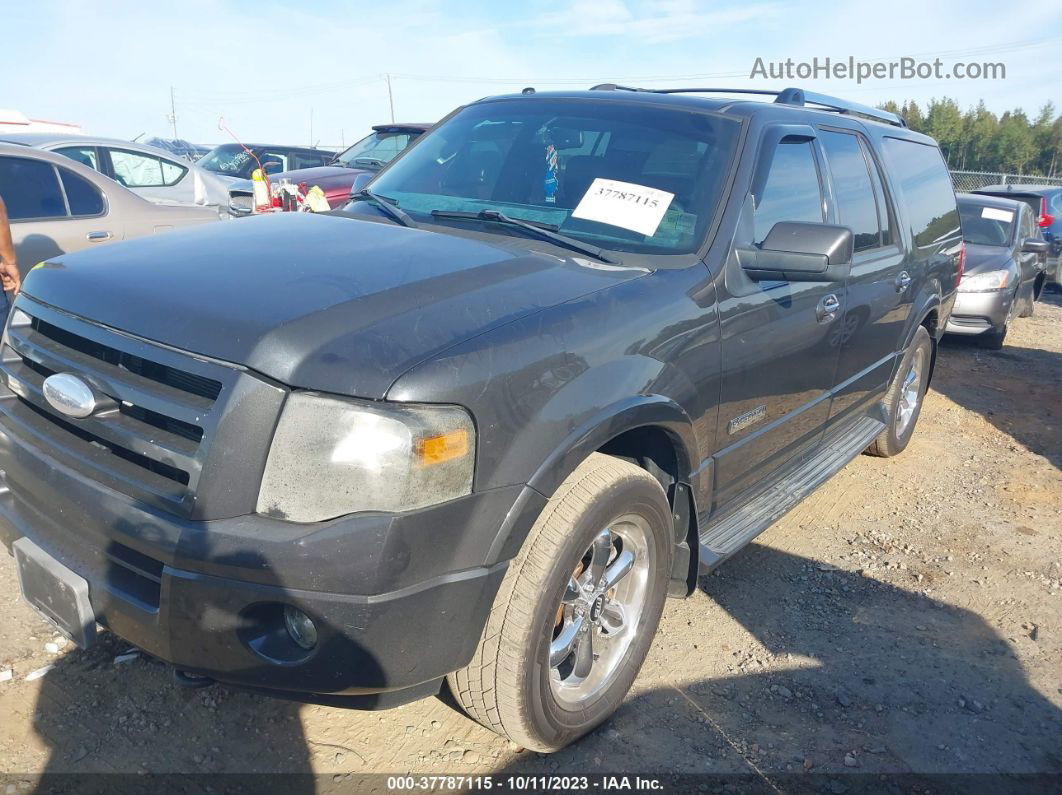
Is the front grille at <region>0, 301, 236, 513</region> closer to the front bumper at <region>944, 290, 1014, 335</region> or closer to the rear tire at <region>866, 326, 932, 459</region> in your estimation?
the rear tire at <region>866, 326, 932, 459</region>

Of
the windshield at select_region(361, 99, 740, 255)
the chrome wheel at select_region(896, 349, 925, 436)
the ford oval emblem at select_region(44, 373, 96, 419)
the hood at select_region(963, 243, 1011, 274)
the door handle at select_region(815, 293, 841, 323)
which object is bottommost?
the chrome wheel at select_region(896, 349, 925, 436)

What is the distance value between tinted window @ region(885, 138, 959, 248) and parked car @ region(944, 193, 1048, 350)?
10.5ft

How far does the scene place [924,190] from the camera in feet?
16.7

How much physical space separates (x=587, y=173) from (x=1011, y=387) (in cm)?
624

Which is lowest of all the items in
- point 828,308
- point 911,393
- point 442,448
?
point 911,393

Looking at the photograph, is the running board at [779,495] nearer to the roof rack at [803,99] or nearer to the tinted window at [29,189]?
the roof rack at [803,99]

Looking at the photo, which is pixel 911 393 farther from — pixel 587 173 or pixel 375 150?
pixel 375 150

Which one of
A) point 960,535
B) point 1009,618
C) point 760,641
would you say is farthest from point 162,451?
point 960,535

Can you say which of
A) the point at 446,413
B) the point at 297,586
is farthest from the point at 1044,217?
the point at 297,586

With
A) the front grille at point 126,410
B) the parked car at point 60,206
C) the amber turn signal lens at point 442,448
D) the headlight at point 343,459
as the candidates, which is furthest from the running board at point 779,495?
the parked car at point 60,206

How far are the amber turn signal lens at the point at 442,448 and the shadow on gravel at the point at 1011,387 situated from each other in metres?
5.22

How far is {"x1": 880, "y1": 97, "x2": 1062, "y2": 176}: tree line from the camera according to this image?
149 ft

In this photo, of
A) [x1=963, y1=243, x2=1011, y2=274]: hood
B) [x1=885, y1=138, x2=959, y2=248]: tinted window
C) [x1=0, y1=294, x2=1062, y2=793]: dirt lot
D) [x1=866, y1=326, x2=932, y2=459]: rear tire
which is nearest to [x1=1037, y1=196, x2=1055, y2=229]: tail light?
[x1=963, y1=243, x2=1011, y2=274]: hood

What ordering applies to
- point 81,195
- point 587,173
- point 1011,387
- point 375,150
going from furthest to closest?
point 375,150
point 1011,387
point 81,195
point 587,173
